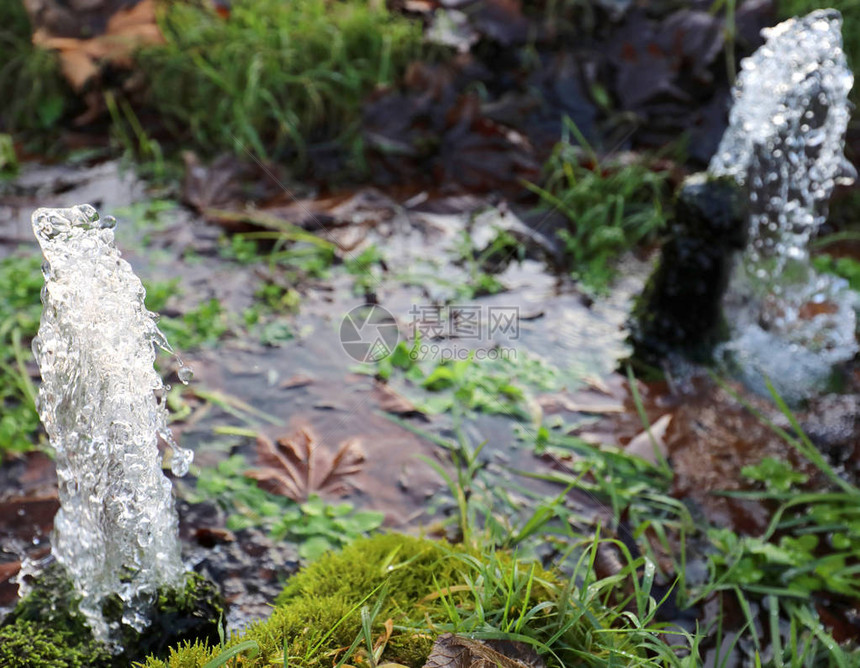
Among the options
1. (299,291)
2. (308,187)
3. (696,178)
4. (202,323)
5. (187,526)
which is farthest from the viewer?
(308,187)

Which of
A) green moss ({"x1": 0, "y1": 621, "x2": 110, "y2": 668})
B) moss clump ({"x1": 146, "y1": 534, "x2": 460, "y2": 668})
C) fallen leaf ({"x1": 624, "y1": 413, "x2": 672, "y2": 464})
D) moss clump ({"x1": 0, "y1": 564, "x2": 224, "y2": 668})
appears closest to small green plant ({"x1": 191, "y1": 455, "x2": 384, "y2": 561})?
moss clump ({"x1": 146, "y1": 534, "x2": 460, "y2": 668})

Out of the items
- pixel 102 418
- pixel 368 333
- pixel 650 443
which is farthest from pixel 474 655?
pixel 368 333

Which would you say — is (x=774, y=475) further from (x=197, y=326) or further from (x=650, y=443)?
(x=197, y=326)

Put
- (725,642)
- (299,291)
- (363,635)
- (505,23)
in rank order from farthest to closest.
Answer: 1. (505,23)
2. (299,291)
3. (725,642)
4. (363,635)

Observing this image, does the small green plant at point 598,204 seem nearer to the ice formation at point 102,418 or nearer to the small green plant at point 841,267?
the small green plant at point 841,267

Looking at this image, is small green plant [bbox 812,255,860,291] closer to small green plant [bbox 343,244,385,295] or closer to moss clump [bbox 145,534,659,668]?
small green plant [bbox 343,244,385,295]

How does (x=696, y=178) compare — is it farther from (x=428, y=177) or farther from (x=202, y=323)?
(x=202, y=323)

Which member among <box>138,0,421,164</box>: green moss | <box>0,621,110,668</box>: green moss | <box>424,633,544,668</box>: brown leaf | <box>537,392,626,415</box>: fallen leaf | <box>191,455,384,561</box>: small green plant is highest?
<box>138,0,421,164</box>: green moss

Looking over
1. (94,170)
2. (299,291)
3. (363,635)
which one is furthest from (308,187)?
(363,635)
